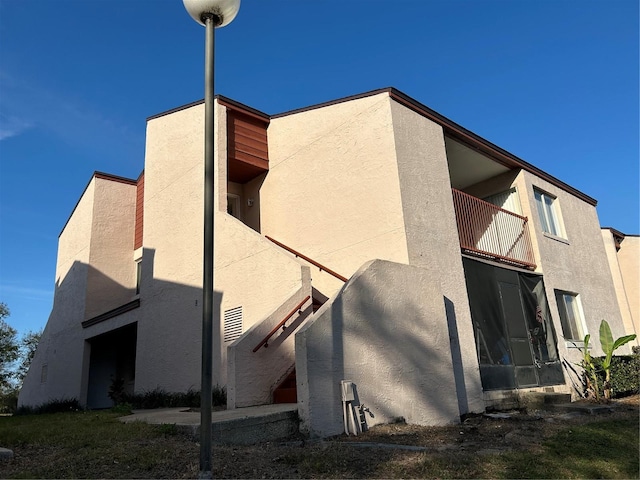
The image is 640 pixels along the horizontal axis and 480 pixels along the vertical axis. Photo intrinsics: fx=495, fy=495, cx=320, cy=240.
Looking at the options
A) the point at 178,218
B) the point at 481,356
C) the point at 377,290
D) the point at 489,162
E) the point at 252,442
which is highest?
the point at 489,162

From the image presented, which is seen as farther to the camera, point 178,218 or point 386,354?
point 178,218

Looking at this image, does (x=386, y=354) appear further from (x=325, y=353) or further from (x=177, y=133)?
(x=177, y=133)

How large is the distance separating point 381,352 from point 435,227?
3.43m

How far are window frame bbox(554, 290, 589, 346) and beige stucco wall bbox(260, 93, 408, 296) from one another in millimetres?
6311

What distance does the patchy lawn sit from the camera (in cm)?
470

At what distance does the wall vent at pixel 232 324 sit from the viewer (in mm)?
10211

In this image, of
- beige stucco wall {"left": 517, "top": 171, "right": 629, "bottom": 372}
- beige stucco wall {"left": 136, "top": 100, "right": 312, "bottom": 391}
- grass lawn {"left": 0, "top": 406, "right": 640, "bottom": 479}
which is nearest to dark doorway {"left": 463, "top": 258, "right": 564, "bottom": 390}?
beige stucco wall {"left": 517, "top": 171, "right": 629, "bottom": 372}

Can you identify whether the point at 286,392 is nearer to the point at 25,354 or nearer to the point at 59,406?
the point at 59,406

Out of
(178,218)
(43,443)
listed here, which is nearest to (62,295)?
(178,218)

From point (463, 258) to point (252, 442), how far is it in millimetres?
6281

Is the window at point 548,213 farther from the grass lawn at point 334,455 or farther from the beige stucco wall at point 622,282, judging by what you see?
the grass lawn at point 334,455

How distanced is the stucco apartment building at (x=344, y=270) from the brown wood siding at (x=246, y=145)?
2.1 inches

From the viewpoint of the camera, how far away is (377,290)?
25.6 ft

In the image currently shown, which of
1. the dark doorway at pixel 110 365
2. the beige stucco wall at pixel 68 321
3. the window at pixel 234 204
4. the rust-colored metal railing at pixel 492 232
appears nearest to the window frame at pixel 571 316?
the rust-colored metal railing at pixel 492 232
